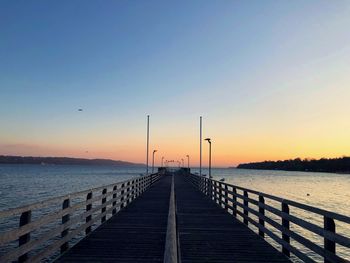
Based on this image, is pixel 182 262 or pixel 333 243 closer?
pixel 333 243

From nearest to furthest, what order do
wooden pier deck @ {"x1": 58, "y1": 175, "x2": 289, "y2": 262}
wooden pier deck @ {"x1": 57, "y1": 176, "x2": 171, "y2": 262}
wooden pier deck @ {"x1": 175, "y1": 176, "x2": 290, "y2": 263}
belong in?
1. wooden pier deck @ {"x1": 57, "y1": 176, "x2": 171, "y2": 262}
2. wooden pier deck @ {"x1": 58, "y1": 175, "x2": 289, "y2": 262}
3. wooden pier deck @ {"x1": 175, "y1": 176, "x2": 290, "y2": 263}

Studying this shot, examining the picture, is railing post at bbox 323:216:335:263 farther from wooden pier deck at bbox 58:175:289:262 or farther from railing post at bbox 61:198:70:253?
railing post at bbox 61:198:70:253

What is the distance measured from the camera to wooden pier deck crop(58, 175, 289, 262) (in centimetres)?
847

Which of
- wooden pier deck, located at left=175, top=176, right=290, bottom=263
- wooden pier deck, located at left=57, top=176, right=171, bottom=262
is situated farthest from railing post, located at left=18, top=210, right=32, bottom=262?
wooden pier deck, located at left=175, top=176, right=290, bottom=263

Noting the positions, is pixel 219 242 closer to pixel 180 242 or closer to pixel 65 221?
pixel 180 242

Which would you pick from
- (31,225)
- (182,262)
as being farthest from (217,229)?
(31,225)

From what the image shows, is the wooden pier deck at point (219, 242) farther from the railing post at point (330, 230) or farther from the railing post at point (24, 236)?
the railing post at point (24, 236)

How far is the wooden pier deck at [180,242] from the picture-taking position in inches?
333

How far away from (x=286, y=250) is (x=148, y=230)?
4.31m

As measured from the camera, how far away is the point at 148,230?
11.7 metres

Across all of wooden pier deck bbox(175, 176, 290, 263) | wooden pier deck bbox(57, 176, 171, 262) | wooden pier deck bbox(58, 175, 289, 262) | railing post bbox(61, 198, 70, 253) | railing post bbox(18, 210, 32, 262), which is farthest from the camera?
railing post bbox(61, 198, 70, 253)

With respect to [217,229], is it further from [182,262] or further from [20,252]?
[20,252]

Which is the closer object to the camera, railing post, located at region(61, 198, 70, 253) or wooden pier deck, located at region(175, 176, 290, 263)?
wooden pier deck, located at region(175, 176, 290, 263)

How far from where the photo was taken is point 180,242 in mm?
10062
